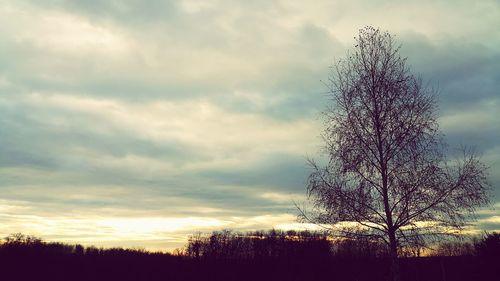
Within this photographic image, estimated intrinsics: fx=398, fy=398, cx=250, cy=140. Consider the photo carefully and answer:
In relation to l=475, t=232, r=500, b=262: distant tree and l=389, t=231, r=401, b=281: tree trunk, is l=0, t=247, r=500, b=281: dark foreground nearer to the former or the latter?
l=475, t=232, r=500, b=262: distant tree

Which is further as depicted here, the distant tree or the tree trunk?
the distant tree

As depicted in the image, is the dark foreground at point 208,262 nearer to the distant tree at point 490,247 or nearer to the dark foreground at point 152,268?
the dark foreground at point 152,268

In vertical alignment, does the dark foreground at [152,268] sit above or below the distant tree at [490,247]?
below

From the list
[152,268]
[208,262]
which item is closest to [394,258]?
[208,262]

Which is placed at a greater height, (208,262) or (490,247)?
(490,247)

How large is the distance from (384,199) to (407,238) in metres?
1.83

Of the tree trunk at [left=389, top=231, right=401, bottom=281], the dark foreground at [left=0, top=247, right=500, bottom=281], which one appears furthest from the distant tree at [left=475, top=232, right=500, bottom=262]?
the dark foreground at [left=0, top=247, right=500, bottom=281]

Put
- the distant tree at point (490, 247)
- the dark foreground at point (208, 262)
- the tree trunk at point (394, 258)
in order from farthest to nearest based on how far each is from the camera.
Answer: the dark foreground at point (208, 262), the distant tree at point (490, 247), the tree trunk at point (394, 258)

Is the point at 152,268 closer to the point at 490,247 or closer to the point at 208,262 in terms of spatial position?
the point at 208,262

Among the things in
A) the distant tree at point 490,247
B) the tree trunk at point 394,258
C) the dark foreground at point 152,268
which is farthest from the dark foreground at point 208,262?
the tree trunk at point 394,258

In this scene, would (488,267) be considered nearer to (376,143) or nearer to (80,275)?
(376,143)

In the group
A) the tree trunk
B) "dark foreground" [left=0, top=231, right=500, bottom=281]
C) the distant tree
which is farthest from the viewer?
"dark foreground" [left=0, top=231, right=500, bottom=281]

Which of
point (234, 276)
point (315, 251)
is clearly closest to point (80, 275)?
point (234, 276)

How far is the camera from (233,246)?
7838cm
